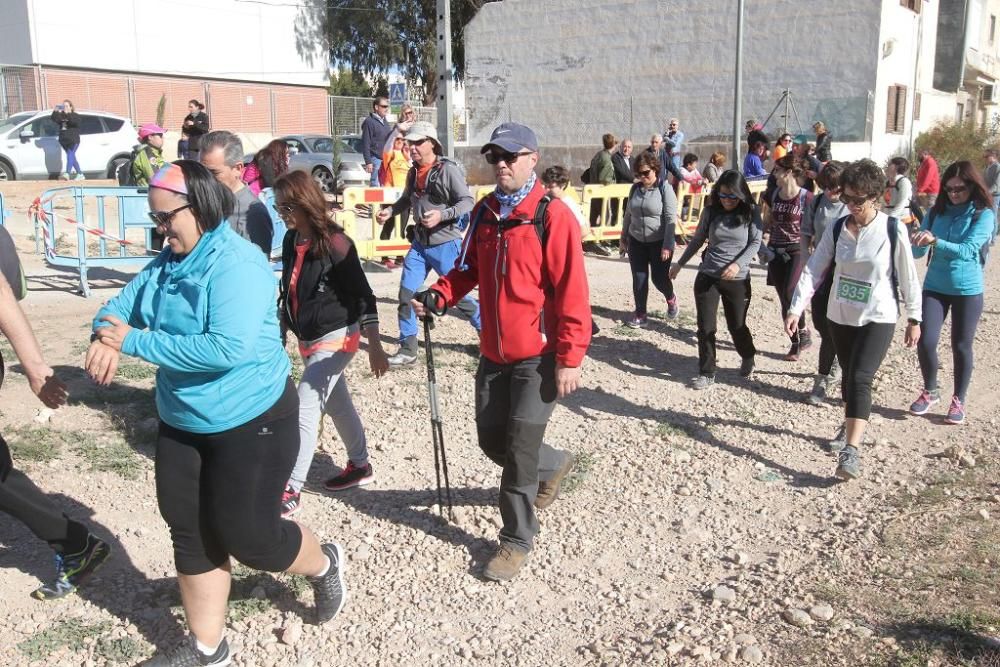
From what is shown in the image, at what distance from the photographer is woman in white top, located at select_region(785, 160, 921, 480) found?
5.49 metres

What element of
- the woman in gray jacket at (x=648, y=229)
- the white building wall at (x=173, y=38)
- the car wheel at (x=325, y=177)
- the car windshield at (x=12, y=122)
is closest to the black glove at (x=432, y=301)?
the woman in gray jacket at (x=648, y=229)

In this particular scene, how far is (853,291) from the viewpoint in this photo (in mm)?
5625

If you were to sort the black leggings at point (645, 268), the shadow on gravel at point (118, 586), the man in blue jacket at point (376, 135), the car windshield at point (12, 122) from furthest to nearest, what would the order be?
the car windshield at point (12, 122), the man in blue jacket at point (376, 135), the black leggings at point (645, 268), the shadow on gravel at point (118, 586)

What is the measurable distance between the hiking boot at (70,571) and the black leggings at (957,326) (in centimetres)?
575

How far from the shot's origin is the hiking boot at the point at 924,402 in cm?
691

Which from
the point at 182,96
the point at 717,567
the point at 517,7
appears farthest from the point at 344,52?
the point at 717,567

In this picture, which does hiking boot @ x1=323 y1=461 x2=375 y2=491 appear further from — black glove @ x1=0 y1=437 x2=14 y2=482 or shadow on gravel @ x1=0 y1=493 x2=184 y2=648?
black glove @ x1=0 y1=437 x2=14 y2=482

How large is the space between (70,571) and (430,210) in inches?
164

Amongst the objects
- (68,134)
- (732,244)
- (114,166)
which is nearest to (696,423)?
(732,244)

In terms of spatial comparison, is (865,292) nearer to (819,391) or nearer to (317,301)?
(819,391)

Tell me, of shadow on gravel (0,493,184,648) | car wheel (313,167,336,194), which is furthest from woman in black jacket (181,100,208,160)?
car wheel (313,167,336,194)

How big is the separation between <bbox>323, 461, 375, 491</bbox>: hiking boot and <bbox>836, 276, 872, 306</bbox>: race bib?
3.10 meters

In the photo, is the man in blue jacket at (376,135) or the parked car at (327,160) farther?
the parked car at (327,160)

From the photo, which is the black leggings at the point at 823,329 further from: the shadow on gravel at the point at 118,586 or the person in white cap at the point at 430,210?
the shadow on gravel at the point at 118,586
